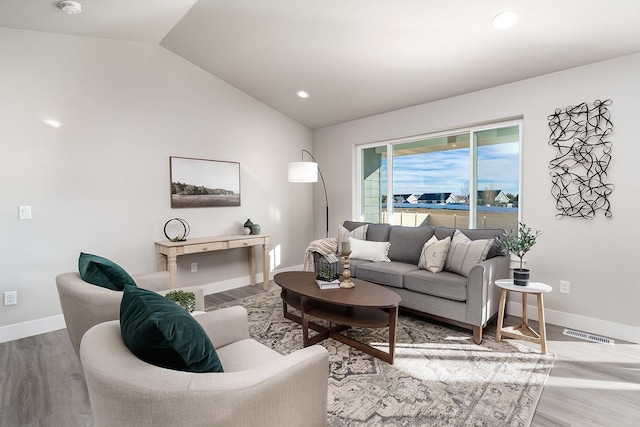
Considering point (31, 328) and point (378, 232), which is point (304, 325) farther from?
point (31, 328)

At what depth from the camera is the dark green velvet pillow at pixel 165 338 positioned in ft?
3.61

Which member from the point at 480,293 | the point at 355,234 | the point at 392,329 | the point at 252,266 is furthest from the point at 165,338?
the point at 252,266

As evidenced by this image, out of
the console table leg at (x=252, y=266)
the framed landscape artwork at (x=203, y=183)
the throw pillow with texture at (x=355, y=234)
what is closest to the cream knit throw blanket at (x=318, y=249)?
the throw pillow with texture at (x=355, y=234)

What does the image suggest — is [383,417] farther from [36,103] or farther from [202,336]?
[36,103]

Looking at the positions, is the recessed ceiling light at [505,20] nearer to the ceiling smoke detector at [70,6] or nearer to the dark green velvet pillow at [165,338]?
the dark green velvet pillow at [165,338]

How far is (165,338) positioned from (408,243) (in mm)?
3321

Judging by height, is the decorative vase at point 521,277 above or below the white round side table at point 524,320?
above

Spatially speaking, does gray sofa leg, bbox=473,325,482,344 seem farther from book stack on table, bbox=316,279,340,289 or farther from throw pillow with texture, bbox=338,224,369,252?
throw pillow with texture, bbox=338,224,369,252

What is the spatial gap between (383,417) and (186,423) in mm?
1339

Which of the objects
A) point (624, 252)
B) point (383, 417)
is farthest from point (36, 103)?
point (624, 252)

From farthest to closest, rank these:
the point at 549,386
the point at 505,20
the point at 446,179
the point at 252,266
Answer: the point at 252,266 < the point at 446,179 < the point at 505,20 < the point at 549,386

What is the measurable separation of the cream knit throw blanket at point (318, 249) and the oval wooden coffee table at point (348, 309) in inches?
38.3

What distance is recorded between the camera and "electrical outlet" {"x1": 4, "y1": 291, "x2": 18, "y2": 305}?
10.1 ft

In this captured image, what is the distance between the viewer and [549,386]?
223 cm
